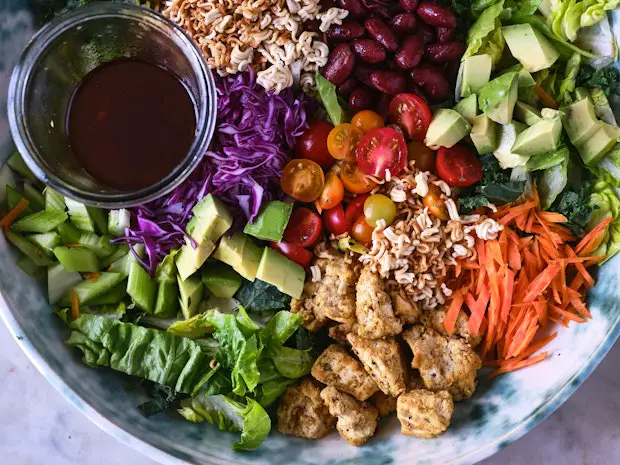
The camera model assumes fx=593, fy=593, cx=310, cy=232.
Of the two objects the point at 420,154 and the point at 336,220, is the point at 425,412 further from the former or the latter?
the point at 420,154

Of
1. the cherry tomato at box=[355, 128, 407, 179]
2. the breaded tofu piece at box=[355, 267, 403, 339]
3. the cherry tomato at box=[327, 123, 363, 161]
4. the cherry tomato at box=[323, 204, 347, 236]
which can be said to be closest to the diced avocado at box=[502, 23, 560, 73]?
the cherry tomato at box=[355, 128, 407, 179]

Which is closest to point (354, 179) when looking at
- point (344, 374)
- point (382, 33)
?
point (382, 33)

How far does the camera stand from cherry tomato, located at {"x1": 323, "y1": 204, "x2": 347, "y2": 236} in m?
2.47

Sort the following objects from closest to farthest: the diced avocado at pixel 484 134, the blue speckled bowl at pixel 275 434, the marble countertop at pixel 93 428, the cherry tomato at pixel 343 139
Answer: the blue speckled bowl at pixel 275 434, the diced avocado at pixel 484 134, the cherry tomato at pixel 343 139, the marble countertop at pixel 93 428

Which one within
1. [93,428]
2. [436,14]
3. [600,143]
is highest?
[436,14]

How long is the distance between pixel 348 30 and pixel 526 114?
78 cm

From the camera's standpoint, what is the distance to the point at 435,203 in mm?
2385

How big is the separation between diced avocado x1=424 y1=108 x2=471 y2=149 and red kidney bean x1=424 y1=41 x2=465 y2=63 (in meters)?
0.21

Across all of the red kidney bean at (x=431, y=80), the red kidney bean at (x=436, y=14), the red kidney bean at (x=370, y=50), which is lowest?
the red kidney bean at (x=431, y=80)

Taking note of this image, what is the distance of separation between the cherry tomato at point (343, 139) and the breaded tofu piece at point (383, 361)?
0.75 meters

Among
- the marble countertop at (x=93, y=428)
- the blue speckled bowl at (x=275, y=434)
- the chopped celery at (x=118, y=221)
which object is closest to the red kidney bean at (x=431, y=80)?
the blue speckled bowl at (x=275, y=434)

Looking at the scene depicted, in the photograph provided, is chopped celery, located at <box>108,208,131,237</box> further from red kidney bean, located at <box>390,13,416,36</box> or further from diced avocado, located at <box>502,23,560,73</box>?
diced avocado, located at <box>502,23,560,73</box>

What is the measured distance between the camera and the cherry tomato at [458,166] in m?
2.39

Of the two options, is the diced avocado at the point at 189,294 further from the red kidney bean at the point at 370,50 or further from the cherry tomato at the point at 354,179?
the red kidney bean at the point at 370,50
